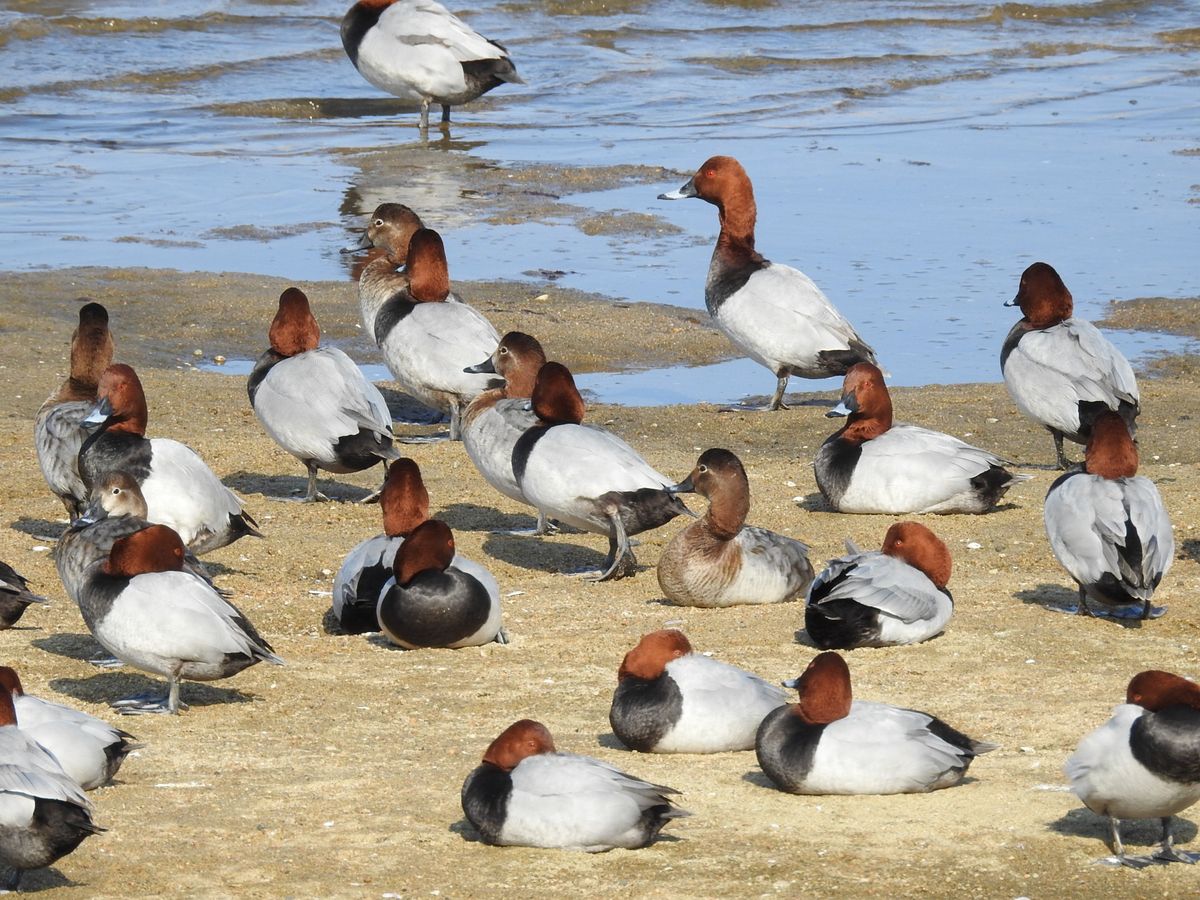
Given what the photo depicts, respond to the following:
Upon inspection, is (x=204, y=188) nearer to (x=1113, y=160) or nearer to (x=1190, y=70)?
(x=1113, y=160)

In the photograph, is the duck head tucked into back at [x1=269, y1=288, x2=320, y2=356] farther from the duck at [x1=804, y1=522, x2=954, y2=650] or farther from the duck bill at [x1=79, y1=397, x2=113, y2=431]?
the duck at [x1=804, y1=522, x2=954, y2=650]

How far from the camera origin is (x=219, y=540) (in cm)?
838

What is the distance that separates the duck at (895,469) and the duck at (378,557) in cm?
251

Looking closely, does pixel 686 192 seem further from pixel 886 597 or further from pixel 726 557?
pixel 886 597

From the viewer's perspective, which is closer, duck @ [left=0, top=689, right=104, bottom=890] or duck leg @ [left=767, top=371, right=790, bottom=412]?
duck @ [left=0, top=689, right=104, bottom=890]

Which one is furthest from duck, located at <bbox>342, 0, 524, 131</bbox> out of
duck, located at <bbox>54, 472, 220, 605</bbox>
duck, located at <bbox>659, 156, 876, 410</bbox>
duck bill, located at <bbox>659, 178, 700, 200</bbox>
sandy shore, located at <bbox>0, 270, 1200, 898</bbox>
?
duck, located at <bbox>54, 472, 220, 605</bbox>

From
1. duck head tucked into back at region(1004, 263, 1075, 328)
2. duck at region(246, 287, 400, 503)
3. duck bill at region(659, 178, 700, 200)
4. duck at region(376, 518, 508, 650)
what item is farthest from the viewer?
duck bill at region(659, 178, 700, 200)

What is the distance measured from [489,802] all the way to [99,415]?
13.5ft

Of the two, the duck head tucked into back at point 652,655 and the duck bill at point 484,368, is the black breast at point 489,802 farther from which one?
the duck bill at point 484,368

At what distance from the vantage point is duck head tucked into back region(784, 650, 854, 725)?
5.70m

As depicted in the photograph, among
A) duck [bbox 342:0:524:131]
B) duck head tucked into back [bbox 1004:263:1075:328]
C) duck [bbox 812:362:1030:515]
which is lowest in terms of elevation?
duck [bbox 812:362:1030:515]

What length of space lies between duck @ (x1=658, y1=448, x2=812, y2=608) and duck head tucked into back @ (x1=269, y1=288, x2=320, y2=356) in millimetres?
2880

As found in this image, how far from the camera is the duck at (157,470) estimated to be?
8.24m

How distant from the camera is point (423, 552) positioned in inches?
295
